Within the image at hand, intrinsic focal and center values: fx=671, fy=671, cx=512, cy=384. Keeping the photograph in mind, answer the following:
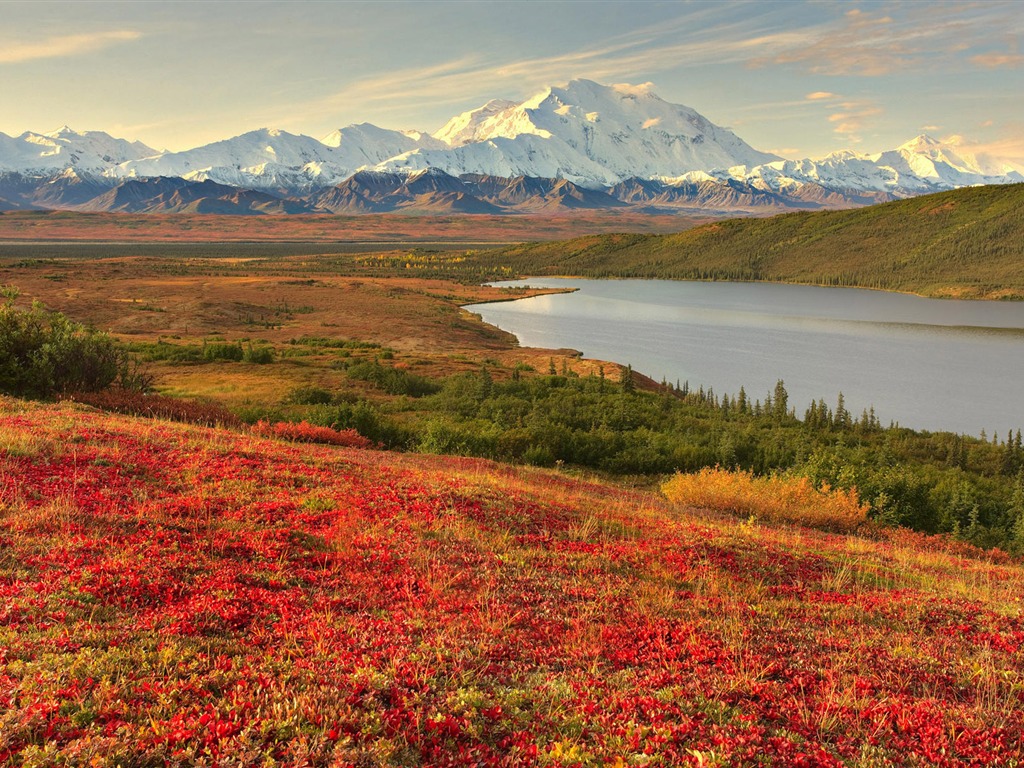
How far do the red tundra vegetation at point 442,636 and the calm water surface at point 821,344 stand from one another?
157 ft

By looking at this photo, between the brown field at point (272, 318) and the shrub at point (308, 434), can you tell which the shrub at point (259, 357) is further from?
the shrub at point (308, 434)

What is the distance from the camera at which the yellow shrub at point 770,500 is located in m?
20.6

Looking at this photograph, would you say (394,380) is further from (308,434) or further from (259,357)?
(308,434)

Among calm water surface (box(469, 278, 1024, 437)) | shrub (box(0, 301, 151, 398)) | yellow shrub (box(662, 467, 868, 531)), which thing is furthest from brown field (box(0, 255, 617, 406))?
yellow shrub (box(662, 467, 868, 531))

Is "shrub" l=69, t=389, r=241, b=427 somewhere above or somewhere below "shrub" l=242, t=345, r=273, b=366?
above

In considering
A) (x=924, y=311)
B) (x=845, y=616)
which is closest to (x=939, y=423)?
(x=845, y=616)

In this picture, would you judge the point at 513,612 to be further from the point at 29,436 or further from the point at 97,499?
the point at 29,436

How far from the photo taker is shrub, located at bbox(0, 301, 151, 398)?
23422 mm

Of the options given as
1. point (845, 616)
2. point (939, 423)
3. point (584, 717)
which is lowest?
point (939, 423)

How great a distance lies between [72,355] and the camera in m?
25.4

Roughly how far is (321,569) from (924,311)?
139 m

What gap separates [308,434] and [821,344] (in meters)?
77.1

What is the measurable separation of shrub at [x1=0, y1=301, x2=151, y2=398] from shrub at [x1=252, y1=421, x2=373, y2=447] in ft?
23.8

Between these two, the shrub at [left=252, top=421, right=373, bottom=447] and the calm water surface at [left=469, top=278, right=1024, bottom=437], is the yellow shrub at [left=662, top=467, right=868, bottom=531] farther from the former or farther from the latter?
the calm water surface at [left=469, top=278, right=1024, bottom=437]
